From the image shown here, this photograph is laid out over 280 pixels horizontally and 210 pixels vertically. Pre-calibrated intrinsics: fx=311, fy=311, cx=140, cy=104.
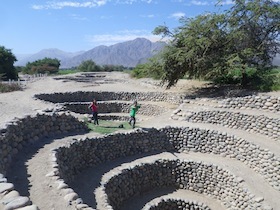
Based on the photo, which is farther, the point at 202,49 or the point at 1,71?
the point at 1,71

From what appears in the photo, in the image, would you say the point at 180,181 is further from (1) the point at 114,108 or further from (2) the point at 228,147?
(1) the point at 114,108

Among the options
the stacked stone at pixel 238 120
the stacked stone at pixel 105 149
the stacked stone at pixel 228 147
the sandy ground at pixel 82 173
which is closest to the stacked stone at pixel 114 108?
the sandy ground at pixel 82 173

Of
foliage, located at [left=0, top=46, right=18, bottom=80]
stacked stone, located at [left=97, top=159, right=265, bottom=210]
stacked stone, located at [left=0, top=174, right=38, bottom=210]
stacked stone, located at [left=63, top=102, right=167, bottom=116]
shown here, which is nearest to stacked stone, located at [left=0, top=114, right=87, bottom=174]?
stacked stone, located at [left=0, top=174, right=38, bottom=210]

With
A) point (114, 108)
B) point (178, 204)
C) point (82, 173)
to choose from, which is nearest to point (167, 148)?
point (178, 204)

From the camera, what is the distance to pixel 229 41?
20.4 metres

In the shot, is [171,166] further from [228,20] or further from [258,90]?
[228,20]

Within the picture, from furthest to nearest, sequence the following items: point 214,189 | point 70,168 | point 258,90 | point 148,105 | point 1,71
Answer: point 1,71 → point 148,105 → point 258,90 → point 214,189 → point 70,168

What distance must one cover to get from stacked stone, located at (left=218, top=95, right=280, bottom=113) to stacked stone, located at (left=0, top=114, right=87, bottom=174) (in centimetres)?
823

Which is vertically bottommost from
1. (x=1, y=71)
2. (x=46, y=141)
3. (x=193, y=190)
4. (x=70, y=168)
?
(x=193, y=190)

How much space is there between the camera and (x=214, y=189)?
13.7 metres

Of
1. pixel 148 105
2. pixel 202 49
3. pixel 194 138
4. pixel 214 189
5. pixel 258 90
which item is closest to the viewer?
pixel 214 189

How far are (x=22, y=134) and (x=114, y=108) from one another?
488 inches

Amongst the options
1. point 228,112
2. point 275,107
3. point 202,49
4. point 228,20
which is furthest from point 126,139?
point 228,20

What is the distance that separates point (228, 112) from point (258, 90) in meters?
3.87
